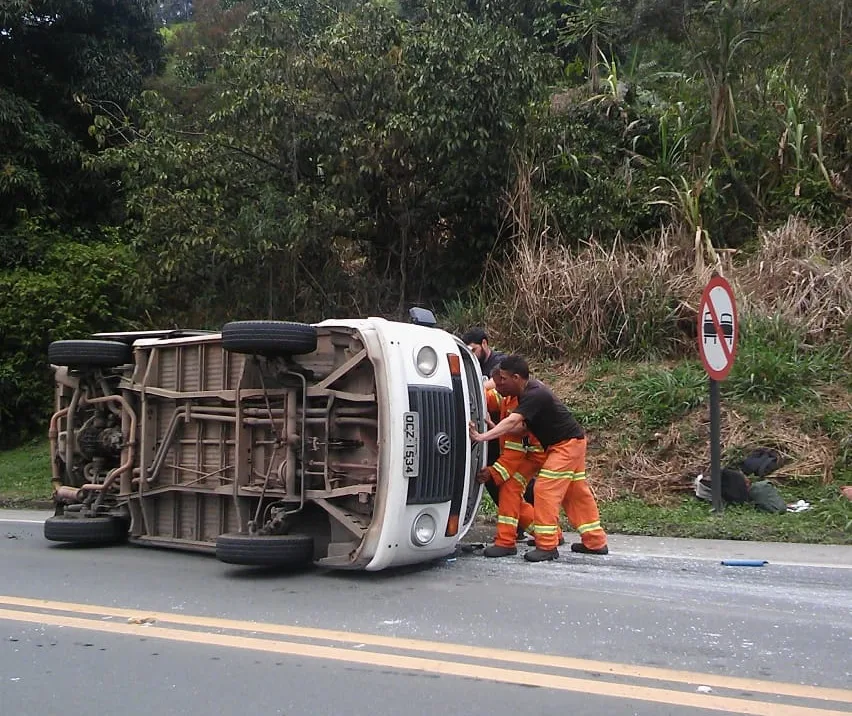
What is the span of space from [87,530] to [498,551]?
3.25m

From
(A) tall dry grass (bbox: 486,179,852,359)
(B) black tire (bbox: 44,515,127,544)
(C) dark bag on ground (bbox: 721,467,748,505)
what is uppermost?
(A) tall dry grass (bbox: 486,179,852,359)

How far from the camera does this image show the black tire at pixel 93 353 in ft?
25.2

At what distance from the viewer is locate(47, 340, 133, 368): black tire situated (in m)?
7.69

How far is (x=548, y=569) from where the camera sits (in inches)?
262

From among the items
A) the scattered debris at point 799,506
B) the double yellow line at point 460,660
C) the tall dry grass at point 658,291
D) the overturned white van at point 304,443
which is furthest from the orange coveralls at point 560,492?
the tall dry grass at point 658,291

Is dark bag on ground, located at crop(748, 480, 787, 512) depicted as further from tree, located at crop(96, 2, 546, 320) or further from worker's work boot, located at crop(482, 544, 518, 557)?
tree, located at crop(96, 2, 546, 320)

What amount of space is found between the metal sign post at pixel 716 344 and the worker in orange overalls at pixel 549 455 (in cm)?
185

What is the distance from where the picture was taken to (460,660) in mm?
4727

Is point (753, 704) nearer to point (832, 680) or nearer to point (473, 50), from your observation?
point (832, 680)

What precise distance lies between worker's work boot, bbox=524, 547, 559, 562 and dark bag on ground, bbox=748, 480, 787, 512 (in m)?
2.56

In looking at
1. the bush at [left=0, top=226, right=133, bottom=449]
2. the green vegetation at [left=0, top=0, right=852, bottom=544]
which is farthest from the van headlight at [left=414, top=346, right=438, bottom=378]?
the bush at [left=0, top=226, right=133, bottom=449]

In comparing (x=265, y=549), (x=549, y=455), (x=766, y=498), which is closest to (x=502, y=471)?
(x=549, y=455)

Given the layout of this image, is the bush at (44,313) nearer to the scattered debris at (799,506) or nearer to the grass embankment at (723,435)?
the grass embankment at (723,435)

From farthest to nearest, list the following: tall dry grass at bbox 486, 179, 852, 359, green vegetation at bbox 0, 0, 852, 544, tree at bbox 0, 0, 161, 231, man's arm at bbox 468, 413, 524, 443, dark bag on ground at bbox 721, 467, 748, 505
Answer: tree at bbox 0, 0, 161, 231 < green vegetation at bbox 0, 0, 852, 544 < tall dry grass at bbox 486, 179, 852, 359 < dark bag on ground at bbox 721, 467, 748, 505 < man's arm at bbox 468, 413, 524, 443
